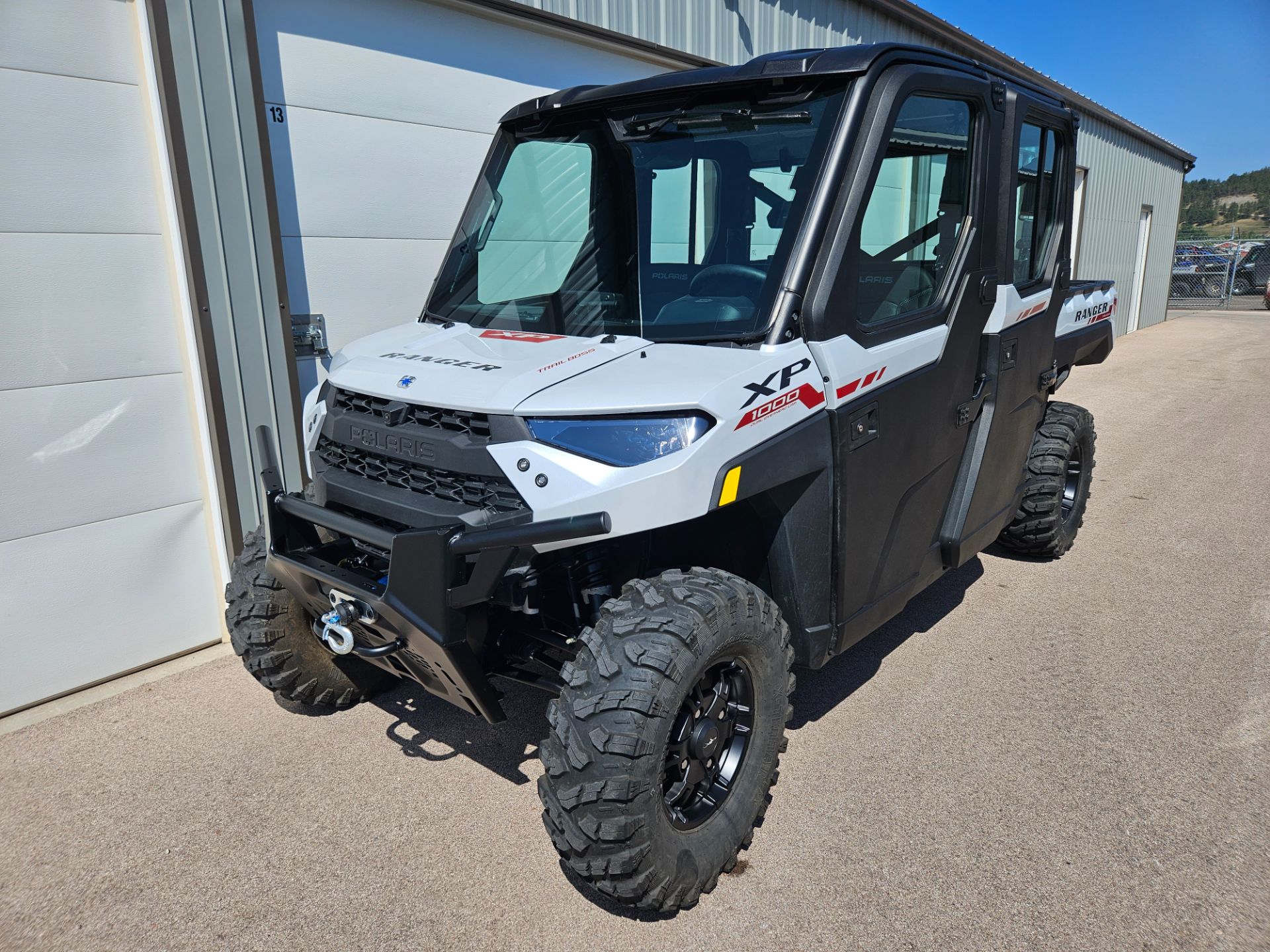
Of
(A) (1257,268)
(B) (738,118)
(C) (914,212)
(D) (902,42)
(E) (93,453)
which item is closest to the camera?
(B) (738,118)

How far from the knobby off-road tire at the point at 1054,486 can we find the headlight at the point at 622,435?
313 centimetres

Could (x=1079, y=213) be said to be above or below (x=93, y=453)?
above

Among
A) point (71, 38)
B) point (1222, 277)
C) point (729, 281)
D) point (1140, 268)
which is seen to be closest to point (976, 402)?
point (729, 281)

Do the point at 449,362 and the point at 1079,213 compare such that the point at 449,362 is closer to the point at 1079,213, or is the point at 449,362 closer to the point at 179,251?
the point at 179,251

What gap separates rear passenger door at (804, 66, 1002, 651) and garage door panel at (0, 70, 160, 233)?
3.08 metres

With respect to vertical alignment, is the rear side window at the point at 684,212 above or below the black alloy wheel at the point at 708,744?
above

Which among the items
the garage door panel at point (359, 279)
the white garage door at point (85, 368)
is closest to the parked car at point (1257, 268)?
the garage door panel at point (359, 279)

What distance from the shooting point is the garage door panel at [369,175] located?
445 centimetres

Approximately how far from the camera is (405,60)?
481 cm

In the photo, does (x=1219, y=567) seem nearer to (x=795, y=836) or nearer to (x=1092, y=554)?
(x=1092, y=554)

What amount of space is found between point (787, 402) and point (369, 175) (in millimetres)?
3137

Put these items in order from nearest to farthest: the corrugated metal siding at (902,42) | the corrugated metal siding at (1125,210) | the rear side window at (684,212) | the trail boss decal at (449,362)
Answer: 1. the trail boss decal at (449,362)
2. the rear side window at (684,212)
3. the corrugated metal siding at (902,42)
4. the corrugated metal siding at (1125,210)

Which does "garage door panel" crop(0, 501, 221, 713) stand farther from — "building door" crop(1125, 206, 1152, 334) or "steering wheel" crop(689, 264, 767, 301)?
"building door" crop(1125, 206, 1152, 334)

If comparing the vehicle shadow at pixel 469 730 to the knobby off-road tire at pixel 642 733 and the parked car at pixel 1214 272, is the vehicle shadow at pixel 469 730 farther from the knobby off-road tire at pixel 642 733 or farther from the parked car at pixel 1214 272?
the parked car at pixel 1214 272
